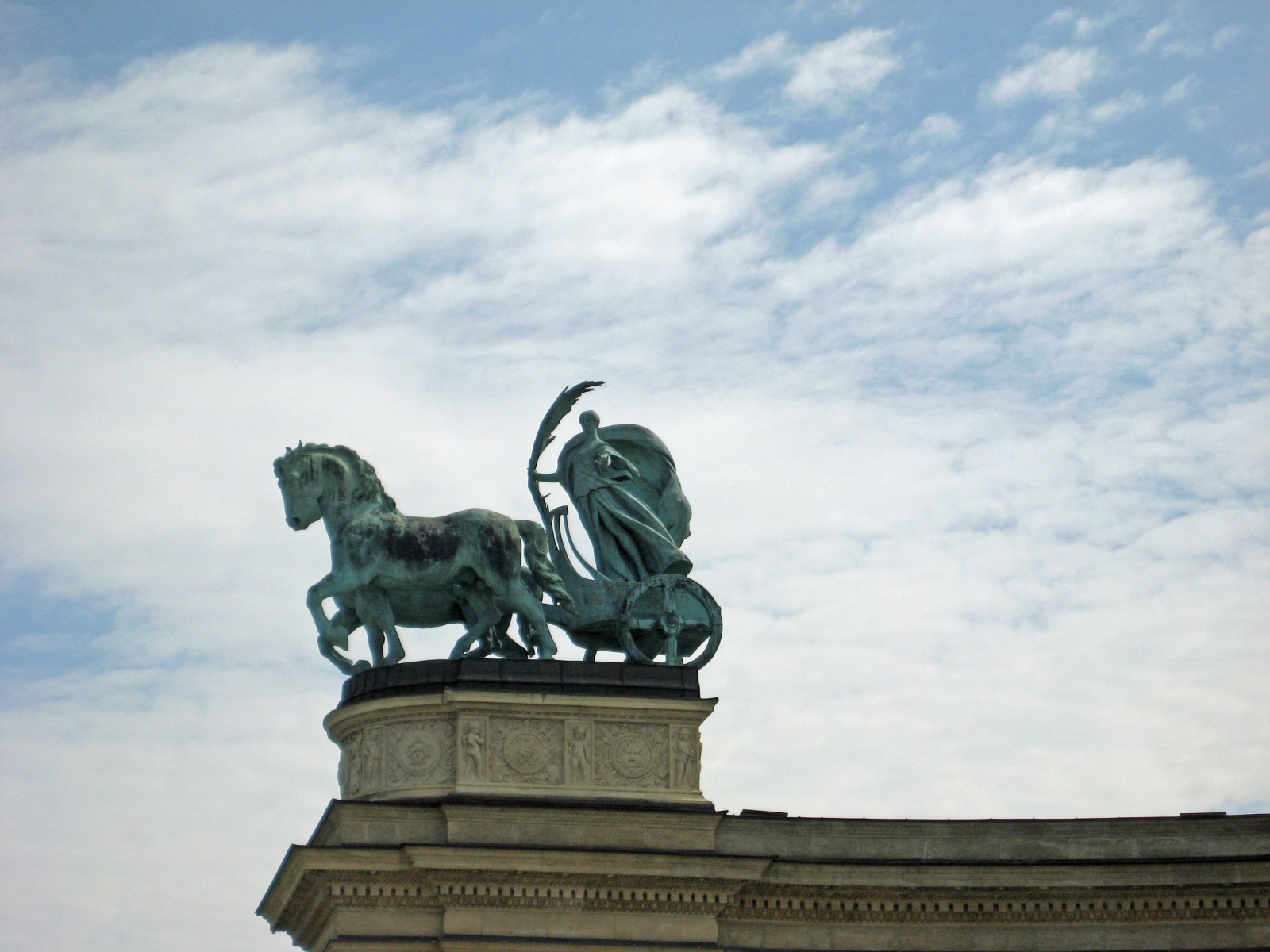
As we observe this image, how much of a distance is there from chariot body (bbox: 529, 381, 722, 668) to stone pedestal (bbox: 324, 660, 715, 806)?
1.01m

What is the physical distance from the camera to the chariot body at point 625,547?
1143 inches

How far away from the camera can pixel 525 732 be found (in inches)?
1076

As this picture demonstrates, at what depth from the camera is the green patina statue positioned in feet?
93.2

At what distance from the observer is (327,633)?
2866 cm

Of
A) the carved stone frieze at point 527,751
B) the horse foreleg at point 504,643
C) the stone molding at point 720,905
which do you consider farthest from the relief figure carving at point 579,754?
the horse foreleg at point 504,643

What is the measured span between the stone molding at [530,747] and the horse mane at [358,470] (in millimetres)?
2724

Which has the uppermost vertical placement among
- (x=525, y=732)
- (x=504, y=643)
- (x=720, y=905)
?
(x=504, y=643)

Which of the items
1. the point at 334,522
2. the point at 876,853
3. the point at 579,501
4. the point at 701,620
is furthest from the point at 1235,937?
the point at 334,522

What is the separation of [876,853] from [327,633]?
721cm

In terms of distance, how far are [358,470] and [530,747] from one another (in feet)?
14.0

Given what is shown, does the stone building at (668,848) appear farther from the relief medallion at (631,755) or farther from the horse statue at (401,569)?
the horse statue at (401,569)

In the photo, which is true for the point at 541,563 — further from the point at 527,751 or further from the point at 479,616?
the point at 527,751

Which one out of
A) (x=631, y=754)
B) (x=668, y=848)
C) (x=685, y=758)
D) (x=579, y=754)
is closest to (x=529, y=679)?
(x=579, y=754)

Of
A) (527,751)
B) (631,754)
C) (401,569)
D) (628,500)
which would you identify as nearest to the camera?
(527,751)
